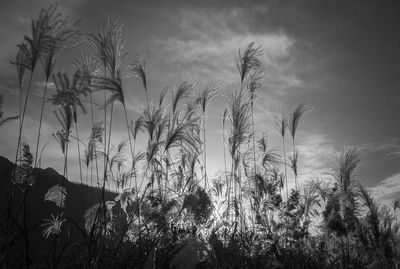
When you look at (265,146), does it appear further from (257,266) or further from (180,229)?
(257,266)

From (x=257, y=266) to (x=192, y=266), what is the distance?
137cm

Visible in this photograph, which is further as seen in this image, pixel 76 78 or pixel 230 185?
pixel 230 185

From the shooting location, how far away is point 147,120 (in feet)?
15.9

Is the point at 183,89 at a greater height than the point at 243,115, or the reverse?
the point at 183,89

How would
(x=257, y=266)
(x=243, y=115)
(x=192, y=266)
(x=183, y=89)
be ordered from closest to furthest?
(x=192, y=266), (x=257, y=266), (x=243, y=115), (x=183, y=89)

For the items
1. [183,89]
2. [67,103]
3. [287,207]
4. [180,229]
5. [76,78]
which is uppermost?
[183,89]

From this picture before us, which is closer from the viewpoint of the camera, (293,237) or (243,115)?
(243,115)

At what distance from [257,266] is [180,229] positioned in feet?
5.82

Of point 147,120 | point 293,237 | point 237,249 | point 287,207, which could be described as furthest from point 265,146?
point 237,249

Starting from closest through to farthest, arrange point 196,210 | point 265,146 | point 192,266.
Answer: point 192,266
point 196,210
point 265,146

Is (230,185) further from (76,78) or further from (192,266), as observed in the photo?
(192,266)

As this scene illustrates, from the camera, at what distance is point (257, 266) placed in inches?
118

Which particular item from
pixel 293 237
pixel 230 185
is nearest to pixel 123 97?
pixel 230 185

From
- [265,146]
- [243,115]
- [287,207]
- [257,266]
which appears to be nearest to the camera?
[257,266]
